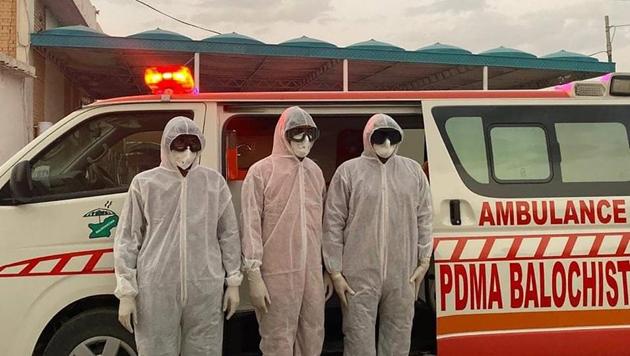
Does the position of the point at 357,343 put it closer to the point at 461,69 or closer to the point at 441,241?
the point at 441,241

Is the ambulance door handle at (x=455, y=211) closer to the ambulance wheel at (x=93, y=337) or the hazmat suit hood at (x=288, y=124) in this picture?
the hazmat suit hood at (x=288, y=124)

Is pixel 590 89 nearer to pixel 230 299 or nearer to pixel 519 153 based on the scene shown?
pixel 519 153

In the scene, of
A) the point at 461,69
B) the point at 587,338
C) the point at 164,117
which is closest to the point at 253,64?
the point at 461,69

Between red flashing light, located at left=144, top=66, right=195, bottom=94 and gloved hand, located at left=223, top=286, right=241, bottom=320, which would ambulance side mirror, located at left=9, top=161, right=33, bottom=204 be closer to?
red flashing light, located at left=144, top=66, right=195, bottom=94

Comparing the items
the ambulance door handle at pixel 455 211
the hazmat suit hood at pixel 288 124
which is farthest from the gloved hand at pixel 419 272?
the hazmat suit hood at pixel 288 124

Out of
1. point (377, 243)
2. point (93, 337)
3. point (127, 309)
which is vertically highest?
point (377, 243)

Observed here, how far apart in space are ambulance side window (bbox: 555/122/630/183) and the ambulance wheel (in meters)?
2.83

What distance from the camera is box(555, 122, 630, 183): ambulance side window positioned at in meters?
3.69

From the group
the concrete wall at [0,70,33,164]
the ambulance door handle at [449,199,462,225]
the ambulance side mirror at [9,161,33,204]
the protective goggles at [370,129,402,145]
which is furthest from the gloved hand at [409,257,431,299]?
the concrete wall at [0,70,33,164]

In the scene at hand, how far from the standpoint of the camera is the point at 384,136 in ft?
11.1

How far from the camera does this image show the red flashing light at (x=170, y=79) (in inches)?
146

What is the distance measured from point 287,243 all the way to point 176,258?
1.96 ft

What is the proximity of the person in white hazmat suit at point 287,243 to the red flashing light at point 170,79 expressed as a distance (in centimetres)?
83

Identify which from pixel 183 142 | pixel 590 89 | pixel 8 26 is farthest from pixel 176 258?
pixel 8 26
